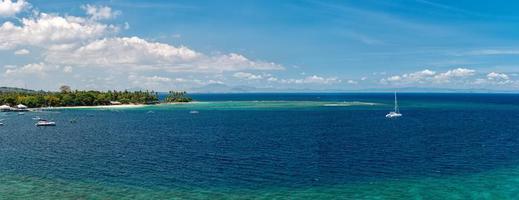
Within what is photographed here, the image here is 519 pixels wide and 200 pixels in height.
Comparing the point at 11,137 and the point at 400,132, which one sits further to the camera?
the point at 400,132

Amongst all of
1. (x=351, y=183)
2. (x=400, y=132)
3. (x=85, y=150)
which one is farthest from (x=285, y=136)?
(x=351, y=183)

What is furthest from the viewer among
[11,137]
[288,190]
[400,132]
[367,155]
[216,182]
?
[400,132]

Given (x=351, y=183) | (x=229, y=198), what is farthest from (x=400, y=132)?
(x=229, y=198)

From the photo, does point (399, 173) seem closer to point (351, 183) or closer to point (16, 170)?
point (351, 183)

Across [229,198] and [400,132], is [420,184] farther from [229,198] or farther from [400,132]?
[400,132]

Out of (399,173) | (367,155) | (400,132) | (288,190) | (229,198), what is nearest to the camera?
(229,198)

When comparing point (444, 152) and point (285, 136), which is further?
point (285, 136)

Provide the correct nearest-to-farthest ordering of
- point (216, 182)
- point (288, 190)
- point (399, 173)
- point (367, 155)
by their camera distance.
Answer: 1. point (288, 190)
2. point (216, 182)
3. point (399, 173)
4. point (367, 155)

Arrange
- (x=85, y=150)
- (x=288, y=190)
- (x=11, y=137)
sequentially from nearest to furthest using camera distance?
(x=288, y=190), (x=85, y=150), (x=11, y=137)
